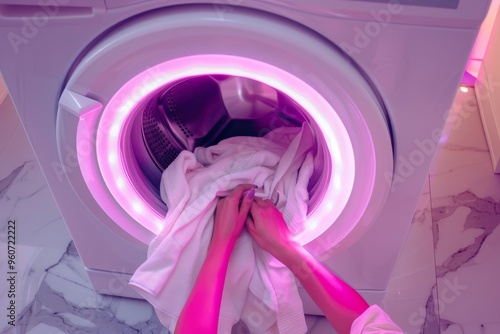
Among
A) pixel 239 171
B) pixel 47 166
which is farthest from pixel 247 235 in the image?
pixel 47 166

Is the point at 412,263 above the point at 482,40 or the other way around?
the other way around

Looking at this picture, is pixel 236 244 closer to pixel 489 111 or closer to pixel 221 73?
pixel 221 73

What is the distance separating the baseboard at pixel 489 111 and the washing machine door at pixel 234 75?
63 centimetres

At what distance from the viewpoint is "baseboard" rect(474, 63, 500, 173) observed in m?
1.37

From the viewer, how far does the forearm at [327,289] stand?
914mm

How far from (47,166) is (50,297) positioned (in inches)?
15.1

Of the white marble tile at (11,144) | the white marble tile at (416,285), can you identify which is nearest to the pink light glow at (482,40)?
the white marble tile at (416,285)

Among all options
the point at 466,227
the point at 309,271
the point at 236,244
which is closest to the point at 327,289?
the point at 309,271

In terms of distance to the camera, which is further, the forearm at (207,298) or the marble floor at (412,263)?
the marble floor at (412,263)

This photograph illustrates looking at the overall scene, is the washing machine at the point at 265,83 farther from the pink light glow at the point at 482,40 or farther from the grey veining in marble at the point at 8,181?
the pink light glow at the point at 482,40

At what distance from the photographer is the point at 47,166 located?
36.3 inches

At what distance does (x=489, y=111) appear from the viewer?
142 centimetres

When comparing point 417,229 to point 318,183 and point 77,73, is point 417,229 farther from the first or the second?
point 77,73

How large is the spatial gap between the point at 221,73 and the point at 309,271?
0.37 m
